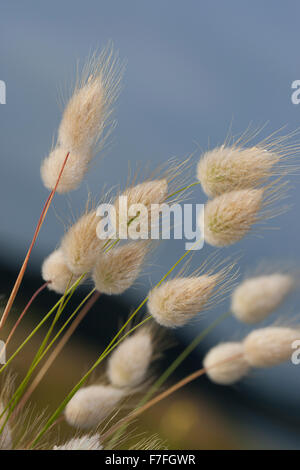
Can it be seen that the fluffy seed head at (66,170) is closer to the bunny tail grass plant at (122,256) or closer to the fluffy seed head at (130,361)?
the bunny tail grass plant at (122,256)

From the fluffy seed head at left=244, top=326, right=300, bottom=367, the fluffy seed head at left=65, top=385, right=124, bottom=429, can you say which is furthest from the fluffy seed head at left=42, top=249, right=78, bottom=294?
the fluffy seed head at left=244, top=326, right=300, bottom=367

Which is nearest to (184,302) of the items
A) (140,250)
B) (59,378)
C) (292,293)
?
(140,250)

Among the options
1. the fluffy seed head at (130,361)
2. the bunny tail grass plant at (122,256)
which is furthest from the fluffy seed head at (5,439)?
the fluffy seed head at (130,361)

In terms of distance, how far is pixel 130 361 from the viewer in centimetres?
43

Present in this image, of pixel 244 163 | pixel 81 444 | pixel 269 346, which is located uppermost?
pixel 244 163

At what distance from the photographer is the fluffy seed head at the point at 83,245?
14.0 inches

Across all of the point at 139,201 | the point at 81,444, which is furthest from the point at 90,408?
the point at 139,201

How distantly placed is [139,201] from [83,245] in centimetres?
Answer: 6

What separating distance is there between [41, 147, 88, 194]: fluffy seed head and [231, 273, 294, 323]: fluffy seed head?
9.7 inches

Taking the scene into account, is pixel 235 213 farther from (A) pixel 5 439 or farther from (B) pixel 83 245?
(A) pixel 5 439

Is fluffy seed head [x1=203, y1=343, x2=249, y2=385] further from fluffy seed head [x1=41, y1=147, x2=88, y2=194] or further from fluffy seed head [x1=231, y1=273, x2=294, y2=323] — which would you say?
fluffy seed head [x1=41, y1=147, x2=88, y2=194]

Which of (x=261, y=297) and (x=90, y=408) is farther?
(x=261, y=297)
